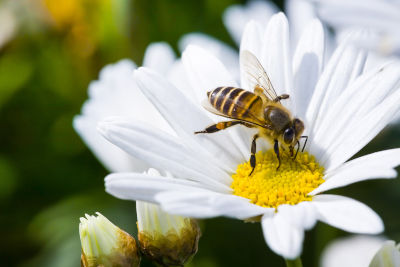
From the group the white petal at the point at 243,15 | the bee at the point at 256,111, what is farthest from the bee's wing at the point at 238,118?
the white petal at the point at 243,15

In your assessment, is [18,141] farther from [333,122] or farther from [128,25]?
[333,122]

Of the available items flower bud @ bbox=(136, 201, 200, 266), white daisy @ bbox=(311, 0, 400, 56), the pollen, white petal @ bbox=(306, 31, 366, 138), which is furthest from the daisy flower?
white daisy @ bbox=(311, 0, 400, 56)

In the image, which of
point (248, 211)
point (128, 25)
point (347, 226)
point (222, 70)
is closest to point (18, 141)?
point (128, 25)

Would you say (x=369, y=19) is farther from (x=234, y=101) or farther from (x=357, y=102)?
(x=234, y=101)

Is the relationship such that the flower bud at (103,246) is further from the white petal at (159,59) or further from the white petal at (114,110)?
the white petal at (159,59)

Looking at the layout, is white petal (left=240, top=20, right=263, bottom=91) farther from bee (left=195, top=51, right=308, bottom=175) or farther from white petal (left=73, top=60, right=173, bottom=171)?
white petal (left=73, top=60, right=173, bottom=171)

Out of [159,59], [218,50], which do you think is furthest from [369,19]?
[218,50]

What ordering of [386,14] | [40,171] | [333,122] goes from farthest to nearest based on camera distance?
[40,171] → [333,122] → [386,14]
